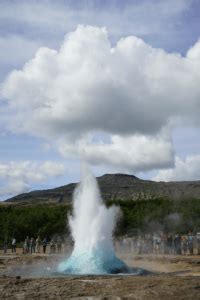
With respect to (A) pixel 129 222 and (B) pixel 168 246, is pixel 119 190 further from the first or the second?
(B) pixel 168 246

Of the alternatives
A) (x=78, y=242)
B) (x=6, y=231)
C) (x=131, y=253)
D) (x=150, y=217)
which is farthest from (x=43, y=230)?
Answer: (x=78, y=242)

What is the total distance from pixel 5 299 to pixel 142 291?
409cm

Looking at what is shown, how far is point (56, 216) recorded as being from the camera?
199ft

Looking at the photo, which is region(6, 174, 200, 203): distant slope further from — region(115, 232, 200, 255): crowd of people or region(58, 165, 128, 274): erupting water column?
region(58, 165, 128, 274): erupting water column

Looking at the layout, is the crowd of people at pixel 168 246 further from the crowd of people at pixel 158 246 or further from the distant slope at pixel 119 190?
the distant slope at pixel 119 190

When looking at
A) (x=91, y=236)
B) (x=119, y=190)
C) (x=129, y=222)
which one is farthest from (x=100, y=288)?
(x=119, y=190)

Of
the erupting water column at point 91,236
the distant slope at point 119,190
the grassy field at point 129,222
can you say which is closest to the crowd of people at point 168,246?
the erupting water column at point 91,236

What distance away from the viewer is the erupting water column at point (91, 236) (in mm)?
23469

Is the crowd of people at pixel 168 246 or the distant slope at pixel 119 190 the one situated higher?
the distant slope at pixel 119 190

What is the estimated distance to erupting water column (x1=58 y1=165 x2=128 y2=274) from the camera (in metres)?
23.5

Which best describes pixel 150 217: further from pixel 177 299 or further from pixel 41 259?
pixel 177 299

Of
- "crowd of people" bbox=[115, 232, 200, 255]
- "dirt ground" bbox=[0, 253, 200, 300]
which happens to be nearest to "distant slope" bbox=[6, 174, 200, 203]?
"crowd of people" bbox=[115, 232, 200, 255]

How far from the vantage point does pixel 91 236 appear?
25.6m

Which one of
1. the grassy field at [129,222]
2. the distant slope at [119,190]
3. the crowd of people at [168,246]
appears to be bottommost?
the crowd of people at [168,246]
